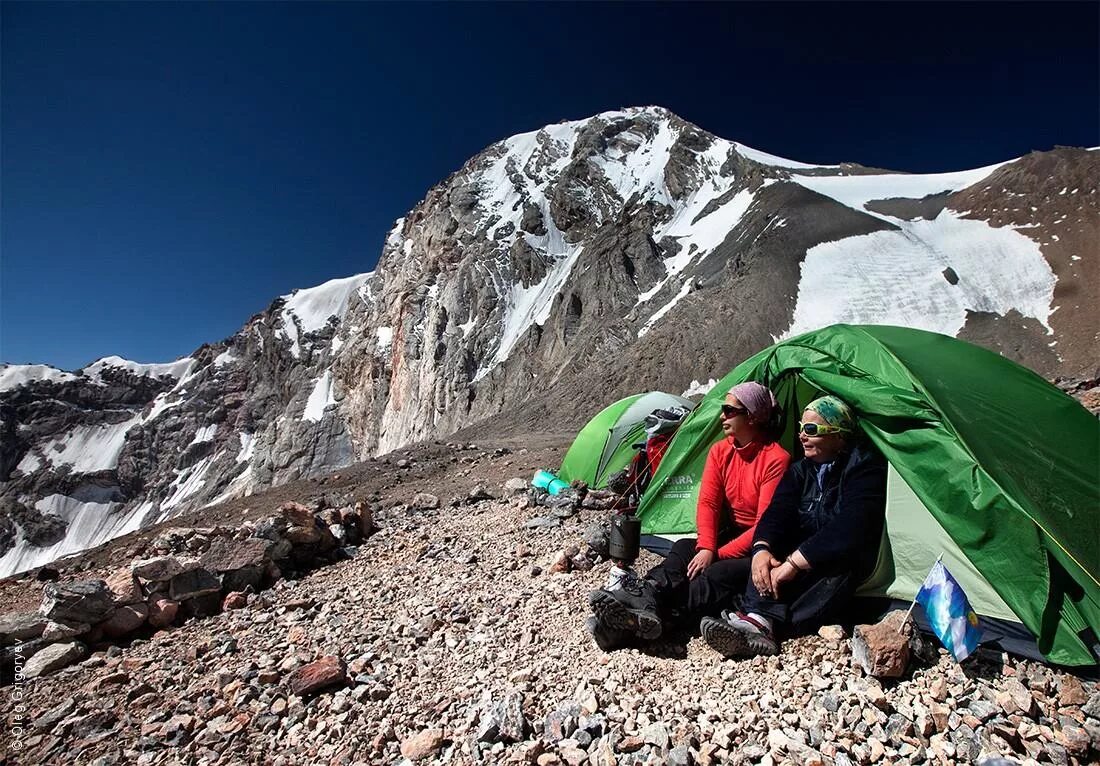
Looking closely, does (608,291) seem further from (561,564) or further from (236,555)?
(236,555)

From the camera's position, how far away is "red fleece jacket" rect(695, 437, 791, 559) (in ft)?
14.2

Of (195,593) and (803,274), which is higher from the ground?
(803,274)

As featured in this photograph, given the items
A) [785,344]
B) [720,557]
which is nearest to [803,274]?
[785,344]

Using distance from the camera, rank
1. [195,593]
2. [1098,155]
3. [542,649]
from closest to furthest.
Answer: [542,649], [195,593], [1098,155]

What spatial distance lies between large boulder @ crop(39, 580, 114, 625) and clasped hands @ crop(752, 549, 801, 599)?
547 centimetres

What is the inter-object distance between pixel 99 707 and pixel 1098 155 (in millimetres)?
48711

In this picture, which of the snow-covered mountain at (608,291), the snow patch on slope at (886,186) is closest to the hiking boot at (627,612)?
the snow-covered mountain at (608,291)

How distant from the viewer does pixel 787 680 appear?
3283 millimetres

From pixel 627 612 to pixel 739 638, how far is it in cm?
75

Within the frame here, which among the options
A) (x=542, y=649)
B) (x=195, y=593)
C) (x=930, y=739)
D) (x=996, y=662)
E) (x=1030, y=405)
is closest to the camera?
(x=930, y=739)

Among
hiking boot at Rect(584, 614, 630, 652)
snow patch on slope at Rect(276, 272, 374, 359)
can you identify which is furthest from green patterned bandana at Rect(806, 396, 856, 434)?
snow patch on slope at Rect(276, 272, 374, 359)

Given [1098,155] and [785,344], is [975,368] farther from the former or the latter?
[1098,155]

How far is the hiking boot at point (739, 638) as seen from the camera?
3.51 meters

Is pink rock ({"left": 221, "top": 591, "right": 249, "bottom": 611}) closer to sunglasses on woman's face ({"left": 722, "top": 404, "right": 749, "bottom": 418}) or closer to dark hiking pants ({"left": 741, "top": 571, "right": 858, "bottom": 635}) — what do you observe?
dark hiking pants ({"left": 741, "top": 571, "right": 858, "bottom": 635})
